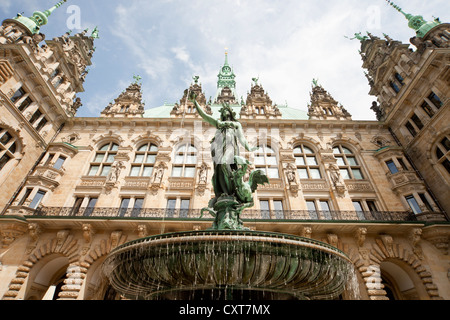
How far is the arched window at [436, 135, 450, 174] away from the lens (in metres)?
14.1

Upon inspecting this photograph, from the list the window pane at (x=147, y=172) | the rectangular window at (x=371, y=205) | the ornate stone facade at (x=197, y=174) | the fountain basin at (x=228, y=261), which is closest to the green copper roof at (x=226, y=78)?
the ornate stone facade at (x=197, y=174)

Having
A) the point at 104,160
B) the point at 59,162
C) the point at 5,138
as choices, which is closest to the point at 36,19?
the point at 5,138

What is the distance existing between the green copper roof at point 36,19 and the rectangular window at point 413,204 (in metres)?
30.9

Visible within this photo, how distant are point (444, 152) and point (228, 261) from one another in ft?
55.2

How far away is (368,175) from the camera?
16141mm

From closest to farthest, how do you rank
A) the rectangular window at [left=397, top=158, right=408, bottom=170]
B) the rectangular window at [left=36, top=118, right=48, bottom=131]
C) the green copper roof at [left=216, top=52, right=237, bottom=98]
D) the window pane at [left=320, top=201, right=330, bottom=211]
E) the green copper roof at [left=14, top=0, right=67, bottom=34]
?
1. the window pane at [left=320, top=201, right=330, bottom=211]
2. the rectangular window at [left=397, top=158, right=408, bottom=170]
3. the rectangular window at [left=36, top=118, right=48, bottom=131]
4. the green copper roof at [left=14, top=0, right=67, bottom=34]
5. the green copper roof at [left=216, top=52, right=237, bottom=98]

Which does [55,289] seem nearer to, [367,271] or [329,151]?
[367,271]

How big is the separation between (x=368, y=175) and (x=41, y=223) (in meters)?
20.1

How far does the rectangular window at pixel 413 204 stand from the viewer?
44.8 ft

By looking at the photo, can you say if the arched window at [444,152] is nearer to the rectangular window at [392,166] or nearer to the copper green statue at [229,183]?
the rectangular window at [392,166]

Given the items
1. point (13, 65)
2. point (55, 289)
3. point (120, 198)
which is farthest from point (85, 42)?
point (55, 289)

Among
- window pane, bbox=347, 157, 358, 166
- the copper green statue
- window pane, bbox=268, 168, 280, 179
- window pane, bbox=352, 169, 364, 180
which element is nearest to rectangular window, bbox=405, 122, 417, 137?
window pane, bbox=347, 157, 358, 166

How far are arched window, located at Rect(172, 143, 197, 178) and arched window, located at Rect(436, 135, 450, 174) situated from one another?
15.9 m

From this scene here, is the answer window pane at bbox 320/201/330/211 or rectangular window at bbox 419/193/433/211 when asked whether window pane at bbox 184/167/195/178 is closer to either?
window pane at bbox 320/201/330/211
